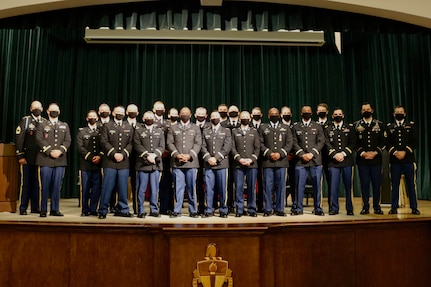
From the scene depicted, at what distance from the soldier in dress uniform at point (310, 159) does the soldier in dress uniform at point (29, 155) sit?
3444 millimetres

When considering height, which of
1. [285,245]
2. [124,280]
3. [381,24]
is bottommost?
[124,280]

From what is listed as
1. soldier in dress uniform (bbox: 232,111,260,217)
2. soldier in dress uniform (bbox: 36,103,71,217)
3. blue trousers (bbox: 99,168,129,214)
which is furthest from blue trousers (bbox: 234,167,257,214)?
soldier in dress uniform (bbox: 36,103,71,217)

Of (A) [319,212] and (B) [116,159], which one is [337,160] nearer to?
(A) [319,212]

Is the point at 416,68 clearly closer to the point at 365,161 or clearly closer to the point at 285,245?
the point at 365,161

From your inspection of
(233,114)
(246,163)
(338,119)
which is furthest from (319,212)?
(233,114)

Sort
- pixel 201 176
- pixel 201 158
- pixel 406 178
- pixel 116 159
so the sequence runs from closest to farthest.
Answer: pixel 116 159 < pixel 406 178 < pixel 201 158 < pixel 201 176

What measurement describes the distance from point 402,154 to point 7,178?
525 cm

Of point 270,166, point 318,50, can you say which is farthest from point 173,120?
point 318,50

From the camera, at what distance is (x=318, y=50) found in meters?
9.87

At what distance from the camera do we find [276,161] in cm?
576

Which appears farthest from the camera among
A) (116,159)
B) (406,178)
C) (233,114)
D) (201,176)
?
(233,114)

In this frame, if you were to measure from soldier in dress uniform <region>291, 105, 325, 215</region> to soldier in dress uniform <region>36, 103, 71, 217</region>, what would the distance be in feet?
9.96

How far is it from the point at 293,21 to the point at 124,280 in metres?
5.35

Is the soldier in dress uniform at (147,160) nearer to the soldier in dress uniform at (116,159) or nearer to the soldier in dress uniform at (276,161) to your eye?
the soldier in dress uniform at (116,159)
